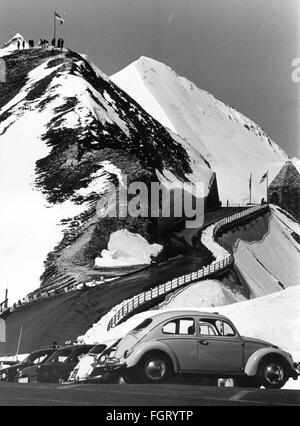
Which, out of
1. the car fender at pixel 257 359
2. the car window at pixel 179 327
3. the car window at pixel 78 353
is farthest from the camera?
the car window at pixel 78 353

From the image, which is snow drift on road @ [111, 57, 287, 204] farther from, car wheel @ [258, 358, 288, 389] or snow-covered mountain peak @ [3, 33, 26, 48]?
car wheel @ [258, 358, 288, 389]

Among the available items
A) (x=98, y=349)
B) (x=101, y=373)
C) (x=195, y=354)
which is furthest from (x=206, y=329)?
(x=98, y=349)

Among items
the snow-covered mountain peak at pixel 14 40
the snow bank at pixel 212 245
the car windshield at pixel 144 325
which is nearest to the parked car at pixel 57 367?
the car windshield at pixel 144 325

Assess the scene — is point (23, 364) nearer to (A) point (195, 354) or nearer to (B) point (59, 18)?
(A) point (195, 354)

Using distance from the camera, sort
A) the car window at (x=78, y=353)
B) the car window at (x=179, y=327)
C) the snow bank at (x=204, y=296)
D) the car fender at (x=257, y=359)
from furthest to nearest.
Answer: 1. the snow bank at (x=204, y=296)
2. the car window at (x=78, y=353)
3. the car fender at (x=257, y=359)
4. the car window at (x=179, y=327)

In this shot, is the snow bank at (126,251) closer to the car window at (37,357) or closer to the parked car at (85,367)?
the car window at (37,357)

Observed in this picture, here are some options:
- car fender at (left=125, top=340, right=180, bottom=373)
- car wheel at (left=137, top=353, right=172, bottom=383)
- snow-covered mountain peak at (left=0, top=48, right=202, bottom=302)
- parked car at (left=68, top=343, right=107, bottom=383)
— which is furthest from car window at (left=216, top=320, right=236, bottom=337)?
snow-covered mountain peak at (left=0, top=48, right=202, bottom=302)
